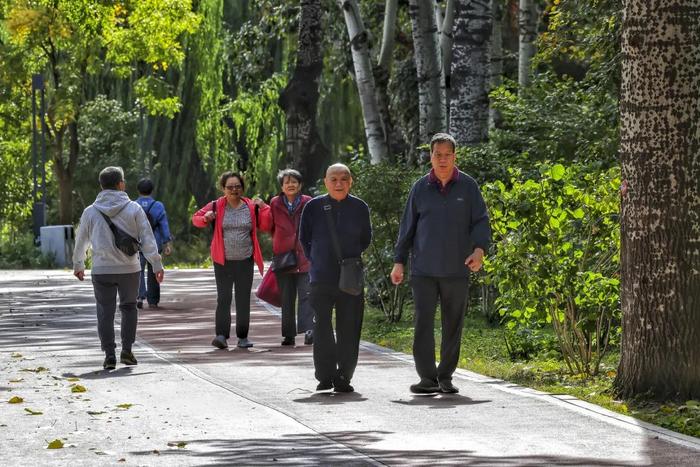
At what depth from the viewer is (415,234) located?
13.4m

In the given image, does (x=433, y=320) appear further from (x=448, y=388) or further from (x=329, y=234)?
(x=329, y=234)

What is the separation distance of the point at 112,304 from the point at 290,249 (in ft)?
8.90

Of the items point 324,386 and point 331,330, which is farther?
point 331,330

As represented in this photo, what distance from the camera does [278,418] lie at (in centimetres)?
1170

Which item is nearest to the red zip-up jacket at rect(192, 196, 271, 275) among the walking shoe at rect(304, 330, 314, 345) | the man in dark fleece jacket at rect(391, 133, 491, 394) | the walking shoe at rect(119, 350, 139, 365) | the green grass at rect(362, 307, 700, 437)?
the walking shoe at rect(304, 330, 314, 345)

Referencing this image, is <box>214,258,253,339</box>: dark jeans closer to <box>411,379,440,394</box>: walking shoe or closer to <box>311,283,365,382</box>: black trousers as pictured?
<box>311,283,365,382</box>: black trousers

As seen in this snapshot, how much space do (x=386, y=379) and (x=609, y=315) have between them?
74.1 inches

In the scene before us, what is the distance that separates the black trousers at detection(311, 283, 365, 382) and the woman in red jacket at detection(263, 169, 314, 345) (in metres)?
4.42

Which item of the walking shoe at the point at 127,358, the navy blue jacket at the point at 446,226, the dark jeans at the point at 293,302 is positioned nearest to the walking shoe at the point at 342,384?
the navy blue jacket at the point at 446,226

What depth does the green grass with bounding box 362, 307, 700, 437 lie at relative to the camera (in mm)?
11664

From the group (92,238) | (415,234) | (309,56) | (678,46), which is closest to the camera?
(678,46)

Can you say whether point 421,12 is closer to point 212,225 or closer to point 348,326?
point 212,225

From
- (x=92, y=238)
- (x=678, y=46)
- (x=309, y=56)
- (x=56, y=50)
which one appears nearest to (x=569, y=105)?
(x=309, y=56)

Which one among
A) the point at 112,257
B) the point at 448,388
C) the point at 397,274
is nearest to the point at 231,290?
the point at 112,257
